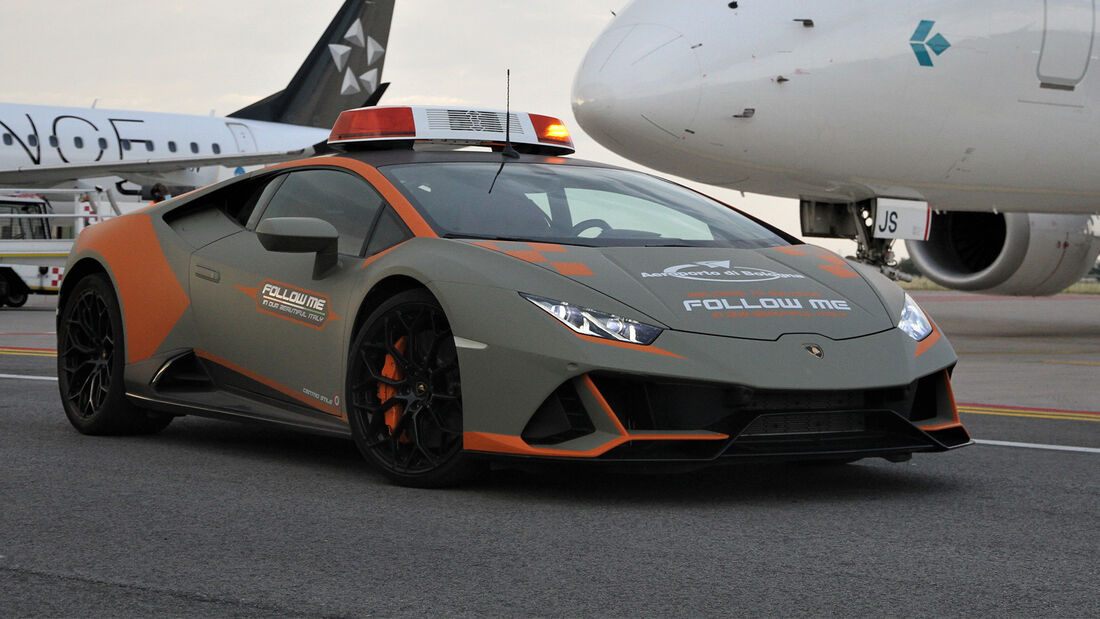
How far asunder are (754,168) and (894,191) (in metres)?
1.36

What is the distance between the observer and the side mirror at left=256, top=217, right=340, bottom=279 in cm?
465

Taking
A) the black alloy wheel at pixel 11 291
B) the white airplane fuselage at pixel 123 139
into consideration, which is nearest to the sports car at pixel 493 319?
the black alloy wheel at pixel 11 291

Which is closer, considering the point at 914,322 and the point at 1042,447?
the point at 914,322

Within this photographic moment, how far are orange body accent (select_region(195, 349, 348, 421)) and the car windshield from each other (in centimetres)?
70

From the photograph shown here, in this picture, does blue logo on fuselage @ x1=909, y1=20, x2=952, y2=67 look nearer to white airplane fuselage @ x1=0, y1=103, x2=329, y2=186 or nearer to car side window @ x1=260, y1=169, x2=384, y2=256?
car side window @ x1=260, y1=169, x2=384, y2=256

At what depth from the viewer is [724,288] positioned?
4324mm

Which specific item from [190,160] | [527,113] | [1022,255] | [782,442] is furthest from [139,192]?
[782,442]

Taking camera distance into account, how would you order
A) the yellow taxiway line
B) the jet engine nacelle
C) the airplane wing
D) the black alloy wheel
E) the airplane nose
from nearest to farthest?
the yellow taxiway line, the airplane nose, the jet engine nacelle, the black alloy wheel, the airplane wing

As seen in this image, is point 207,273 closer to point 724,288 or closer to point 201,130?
point 724,288

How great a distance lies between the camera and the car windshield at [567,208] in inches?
185

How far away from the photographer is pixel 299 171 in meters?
5.39

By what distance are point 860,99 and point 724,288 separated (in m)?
6.94

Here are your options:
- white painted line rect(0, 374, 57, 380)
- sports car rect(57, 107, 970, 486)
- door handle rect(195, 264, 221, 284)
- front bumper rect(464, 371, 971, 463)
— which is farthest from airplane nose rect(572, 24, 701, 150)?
front bumper rect(464, 371, 971, 463)

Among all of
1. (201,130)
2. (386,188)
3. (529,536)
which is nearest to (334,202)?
(386,188)
